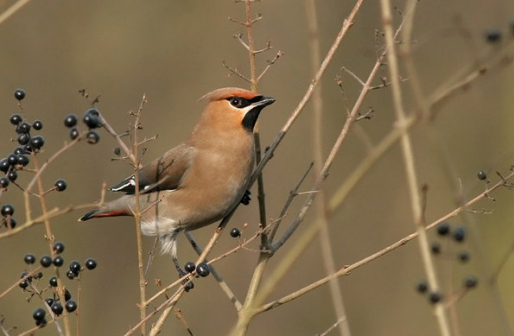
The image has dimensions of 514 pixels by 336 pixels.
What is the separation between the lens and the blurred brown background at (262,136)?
37.4ft

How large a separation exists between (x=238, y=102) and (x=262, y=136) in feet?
19.6

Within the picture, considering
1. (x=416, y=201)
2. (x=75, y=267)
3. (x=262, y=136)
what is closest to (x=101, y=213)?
(x=75, y=267)

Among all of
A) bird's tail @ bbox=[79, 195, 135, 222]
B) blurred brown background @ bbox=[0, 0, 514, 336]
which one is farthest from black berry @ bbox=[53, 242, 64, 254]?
blurred brown background @ bbox=[0, 0, 514, 336]

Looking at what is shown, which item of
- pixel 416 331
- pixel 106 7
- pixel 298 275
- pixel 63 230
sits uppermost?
pixel 106 7

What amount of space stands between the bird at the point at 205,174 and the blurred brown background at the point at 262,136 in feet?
15.2

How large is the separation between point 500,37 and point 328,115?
386 inches

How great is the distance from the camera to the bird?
623 centimetres

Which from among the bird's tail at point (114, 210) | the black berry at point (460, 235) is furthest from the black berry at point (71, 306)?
the bird's tail at point (114, 210)

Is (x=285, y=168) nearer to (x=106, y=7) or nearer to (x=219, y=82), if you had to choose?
(x=219, y=82)

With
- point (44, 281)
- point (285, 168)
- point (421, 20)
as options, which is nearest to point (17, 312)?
point (44, 281)

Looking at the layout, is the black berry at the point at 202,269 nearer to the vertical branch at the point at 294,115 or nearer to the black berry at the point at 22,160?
the vertical branch at the point at 294,115

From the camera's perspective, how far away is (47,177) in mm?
12031

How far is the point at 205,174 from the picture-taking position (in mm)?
6414

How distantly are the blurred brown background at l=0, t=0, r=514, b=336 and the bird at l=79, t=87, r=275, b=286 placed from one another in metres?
4.63
